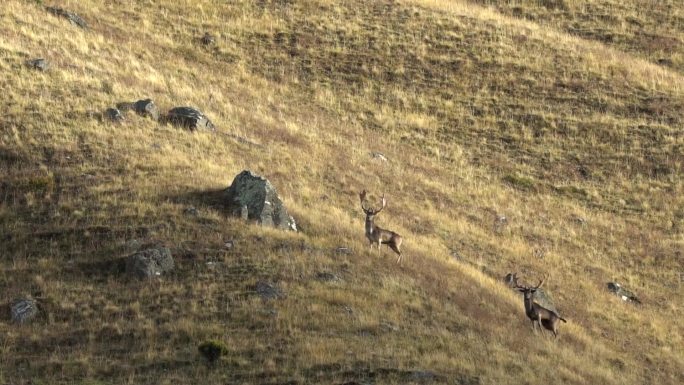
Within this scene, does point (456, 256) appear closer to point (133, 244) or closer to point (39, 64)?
point (133, 244)

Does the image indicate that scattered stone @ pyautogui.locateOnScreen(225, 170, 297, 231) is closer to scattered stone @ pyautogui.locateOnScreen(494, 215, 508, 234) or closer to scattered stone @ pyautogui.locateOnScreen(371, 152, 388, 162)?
scattered stone @ pyautogui.locateOnScreen(494, 215, 508, 234)

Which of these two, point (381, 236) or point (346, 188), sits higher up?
point (381, 236)

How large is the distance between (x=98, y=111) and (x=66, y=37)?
9064mm

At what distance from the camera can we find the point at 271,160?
33531mm

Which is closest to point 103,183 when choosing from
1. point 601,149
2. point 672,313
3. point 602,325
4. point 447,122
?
point 602,325

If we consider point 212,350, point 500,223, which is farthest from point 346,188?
point 212,350

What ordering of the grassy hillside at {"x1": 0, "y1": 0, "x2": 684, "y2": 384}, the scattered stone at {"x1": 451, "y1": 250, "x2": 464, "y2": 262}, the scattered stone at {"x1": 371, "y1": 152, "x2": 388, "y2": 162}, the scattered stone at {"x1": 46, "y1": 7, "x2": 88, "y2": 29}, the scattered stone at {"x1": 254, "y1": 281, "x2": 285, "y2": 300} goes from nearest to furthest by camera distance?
1. the grassy hillside at {"x1": 0, "y1": 0, "x2": 684, "y2": 384}
2. the scattered stone at {"x1": 254, "y1": 281, "x2": 285, "y2": 300}
3. the scattered stone at {"x1": 451, "y1": 250, "x2": 464, "y2": 262}
4. the scattered stone at {"x1": 371, "y1": 152, "x2": 388, "y2": 162}
5. the scattered stone at {"x1": 46, "y1": 7, "x2": 88, "y2": 29}

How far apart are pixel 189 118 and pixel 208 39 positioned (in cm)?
1492

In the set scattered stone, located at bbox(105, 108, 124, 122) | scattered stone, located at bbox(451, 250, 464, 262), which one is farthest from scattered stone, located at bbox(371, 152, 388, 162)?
scattered stone, located at bbox(105, 108, 124, 122)

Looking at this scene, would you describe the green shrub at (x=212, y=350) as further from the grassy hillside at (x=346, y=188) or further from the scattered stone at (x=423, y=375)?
the scattered stone at (x=423, y=375)

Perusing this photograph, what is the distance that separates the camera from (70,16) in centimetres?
4419

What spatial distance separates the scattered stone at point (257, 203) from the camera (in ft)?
87.6

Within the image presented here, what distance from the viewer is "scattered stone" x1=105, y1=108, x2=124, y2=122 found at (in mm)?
32325

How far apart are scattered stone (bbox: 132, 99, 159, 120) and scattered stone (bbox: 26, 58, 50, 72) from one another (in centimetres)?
392
